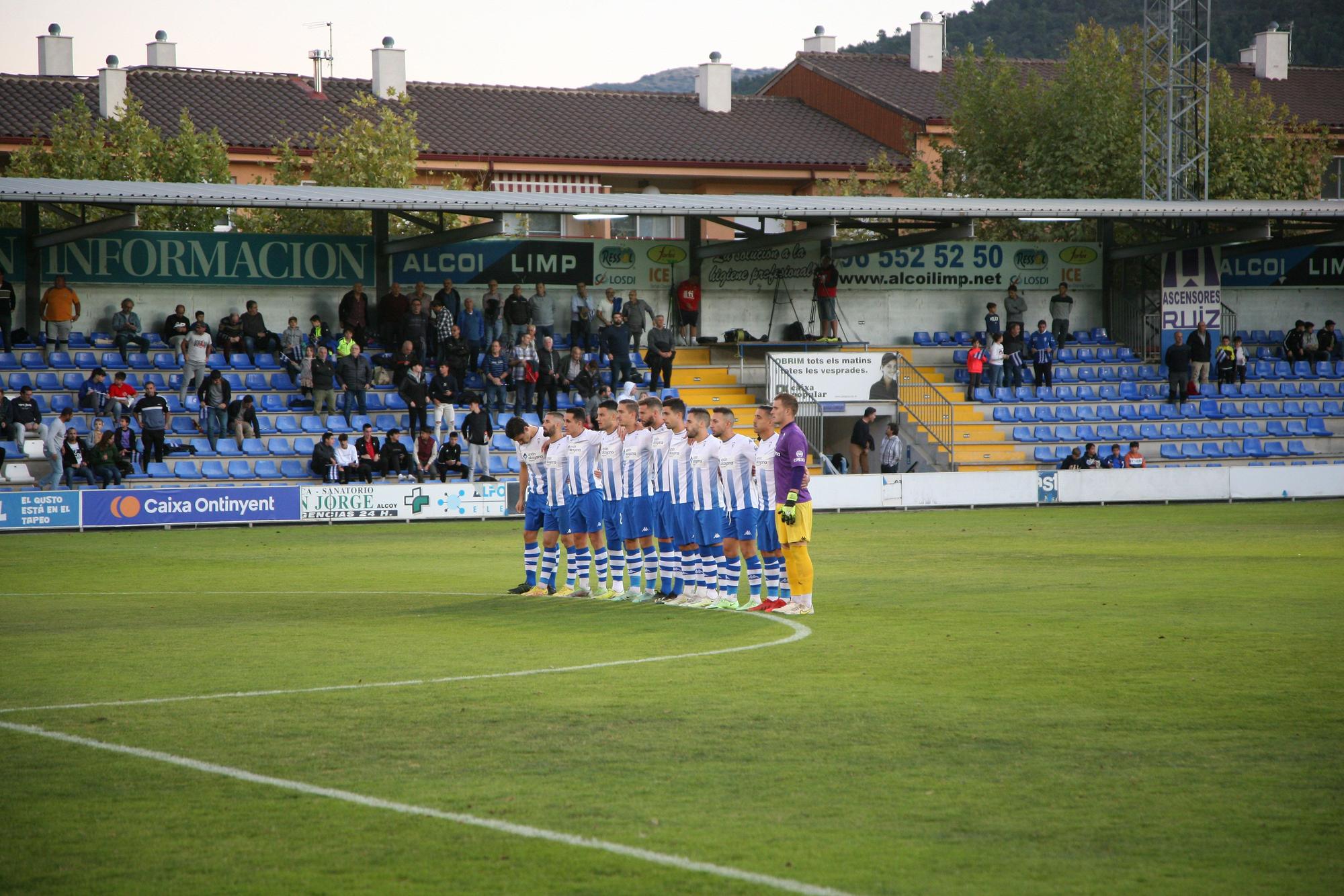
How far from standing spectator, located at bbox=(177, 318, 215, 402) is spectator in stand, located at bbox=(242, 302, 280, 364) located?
1518 millimetres

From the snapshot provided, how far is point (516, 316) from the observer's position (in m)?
36.0

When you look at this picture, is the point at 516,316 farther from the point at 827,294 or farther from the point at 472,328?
the point at 827,294

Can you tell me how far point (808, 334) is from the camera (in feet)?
132

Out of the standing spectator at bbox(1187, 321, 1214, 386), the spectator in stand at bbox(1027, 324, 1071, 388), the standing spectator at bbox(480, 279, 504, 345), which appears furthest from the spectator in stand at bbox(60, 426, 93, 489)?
the standing spectator at bbox(1187, 321, 1214, 386)

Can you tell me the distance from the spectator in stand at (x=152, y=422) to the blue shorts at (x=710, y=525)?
58.5 feet

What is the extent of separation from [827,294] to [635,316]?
17.7 feet

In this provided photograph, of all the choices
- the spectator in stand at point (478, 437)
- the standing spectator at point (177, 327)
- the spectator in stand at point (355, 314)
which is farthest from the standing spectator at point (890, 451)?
the standing spectator at point (177, 327)

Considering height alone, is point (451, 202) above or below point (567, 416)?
above

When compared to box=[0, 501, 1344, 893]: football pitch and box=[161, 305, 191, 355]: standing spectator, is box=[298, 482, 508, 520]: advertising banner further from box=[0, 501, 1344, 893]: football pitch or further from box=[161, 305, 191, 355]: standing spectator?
box=[0, 501, 1344, 893]: football pitch

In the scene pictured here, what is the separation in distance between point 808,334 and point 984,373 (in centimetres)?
493

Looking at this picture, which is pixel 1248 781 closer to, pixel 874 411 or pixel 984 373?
pixel 874 411

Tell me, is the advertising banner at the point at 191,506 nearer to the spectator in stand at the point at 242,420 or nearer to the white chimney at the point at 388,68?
the spectator in stand at the point at 242,420

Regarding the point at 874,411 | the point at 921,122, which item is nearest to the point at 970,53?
the point at 921,122

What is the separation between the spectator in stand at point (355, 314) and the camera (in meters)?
34.4
